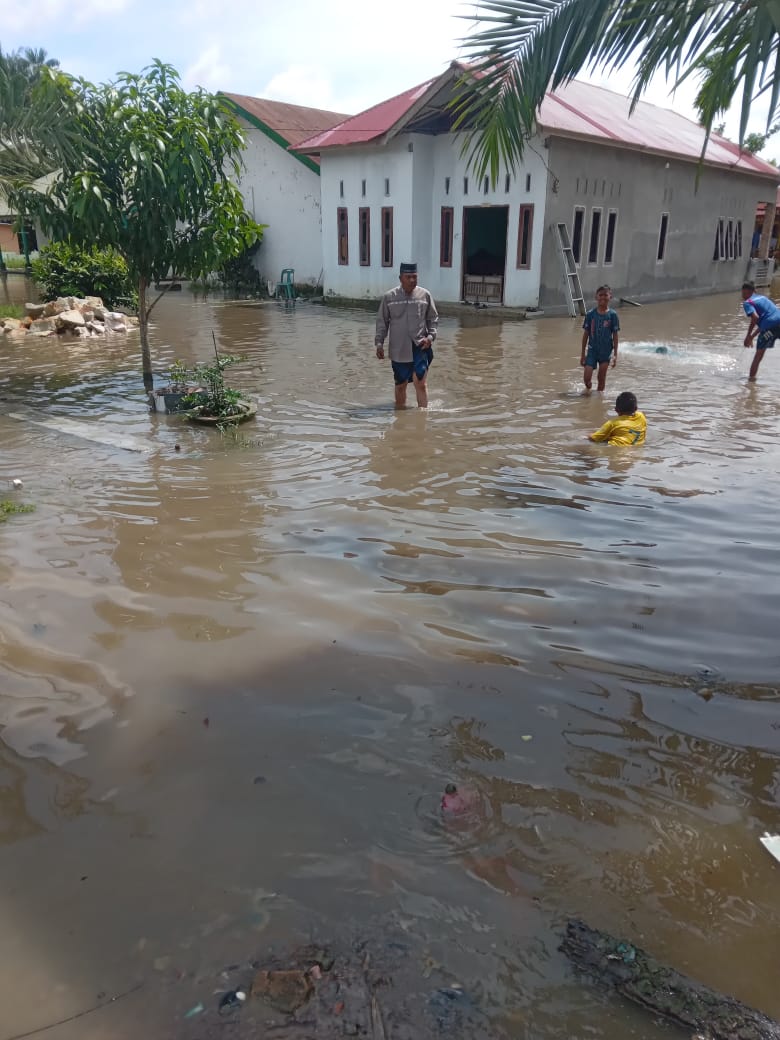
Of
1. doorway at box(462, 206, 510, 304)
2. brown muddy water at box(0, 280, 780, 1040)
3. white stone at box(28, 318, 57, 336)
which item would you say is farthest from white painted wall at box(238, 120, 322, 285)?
brown muddy water at box(0, 280, 780, 1040)

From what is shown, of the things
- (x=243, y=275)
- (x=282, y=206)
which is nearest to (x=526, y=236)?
(x=282, y=206)

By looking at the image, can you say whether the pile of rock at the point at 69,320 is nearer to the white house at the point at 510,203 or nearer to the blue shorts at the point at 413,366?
the white house at the point at 510,203

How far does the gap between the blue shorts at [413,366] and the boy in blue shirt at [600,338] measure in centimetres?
242

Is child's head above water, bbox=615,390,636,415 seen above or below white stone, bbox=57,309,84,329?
below

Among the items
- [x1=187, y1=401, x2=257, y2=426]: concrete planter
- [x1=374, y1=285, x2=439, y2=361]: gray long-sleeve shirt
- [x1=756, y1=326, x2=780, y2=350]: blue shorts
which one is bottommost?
[x1=187, y1=401, x2=257, y2=426]: concrete planter

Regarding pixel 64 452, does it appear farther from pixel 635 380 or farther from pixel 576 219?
pixel 576 219

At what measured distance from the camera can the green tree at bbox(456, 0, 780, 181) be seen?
155 inches

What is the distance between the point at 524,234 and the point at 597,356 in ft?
34.2

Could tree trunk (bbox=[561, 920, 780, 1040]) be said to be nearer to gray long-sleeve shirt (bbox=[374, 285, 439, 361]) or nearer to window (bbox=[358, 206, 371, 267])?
gray long-sleeve shirt (bbox=[374, 285, 439, 361])

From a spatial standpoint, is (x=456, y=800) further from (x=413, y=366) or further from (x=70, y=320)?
(x=70, y=320)

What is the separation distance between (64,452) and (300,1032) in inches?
283

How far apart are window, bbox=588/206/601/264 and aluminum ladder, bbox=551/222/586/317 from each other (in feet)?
4.49

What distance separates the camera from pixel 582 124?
19766mm

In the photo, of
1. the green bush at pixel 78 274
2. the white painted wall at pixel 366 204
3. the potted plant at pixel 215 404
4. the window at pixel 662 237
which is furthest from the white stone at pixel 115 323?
the window at pixel 662 237
